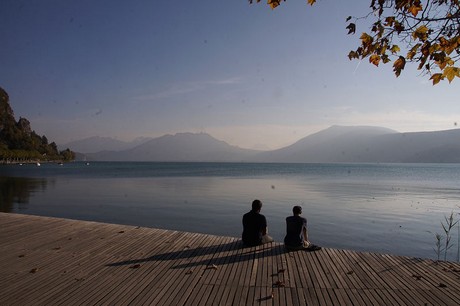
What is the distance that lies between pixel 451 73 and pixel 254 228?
25.1ft

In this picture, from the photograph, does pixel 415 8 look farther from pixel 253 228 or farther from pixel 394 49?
pixel 253 228

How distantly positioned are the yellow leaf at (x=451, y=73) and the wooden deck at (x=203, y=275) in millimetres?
4509

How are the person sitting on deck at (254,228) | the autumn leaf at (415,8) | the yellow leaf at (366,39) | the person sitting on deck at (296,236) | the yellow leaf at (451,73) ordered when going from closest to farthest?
1. the yellow leaf at (451,73)
2. the autumn leaf at (415,8)
3. the yellow leaf at (366,39)
4. the person sitting on deck at (296,236)
5. the person sitting on deck at (254,228)

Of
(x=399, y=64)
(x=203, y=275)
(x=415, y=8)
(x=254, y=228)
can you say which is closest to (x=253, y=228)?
(x=254, y=228)

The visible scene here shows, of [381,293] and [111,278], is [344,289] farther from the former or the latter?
[111,278]

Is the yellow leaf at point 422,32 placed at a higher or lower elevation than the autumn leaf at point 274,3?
lower

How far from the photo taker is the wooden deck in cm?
682

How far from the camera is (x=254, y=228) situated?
10875mm

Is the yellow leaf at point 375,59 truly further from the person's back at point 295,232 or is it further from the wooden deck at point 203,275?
the person's back at point 295,232

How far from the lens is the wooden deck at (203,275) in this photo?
22.4ft

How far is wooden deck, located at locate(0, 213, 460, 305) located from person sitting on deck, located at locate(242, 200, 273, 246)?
1.01ft

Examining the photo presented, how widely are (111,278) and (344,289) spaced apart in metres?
5.25

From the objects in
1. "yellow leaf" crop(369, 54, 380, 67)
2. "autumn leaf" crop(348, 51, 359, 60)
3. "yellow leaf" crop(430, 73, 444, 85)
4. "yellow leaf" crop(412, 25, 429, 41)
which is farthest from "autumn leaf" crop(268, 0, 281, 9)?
"yellow leaf" crop(430, 73, 444, 85)

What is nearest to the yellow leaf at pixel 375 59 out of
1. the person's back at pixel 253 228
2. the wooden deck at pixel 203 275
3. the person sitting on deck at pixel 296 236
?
the wooden deck at pixel 203 275
